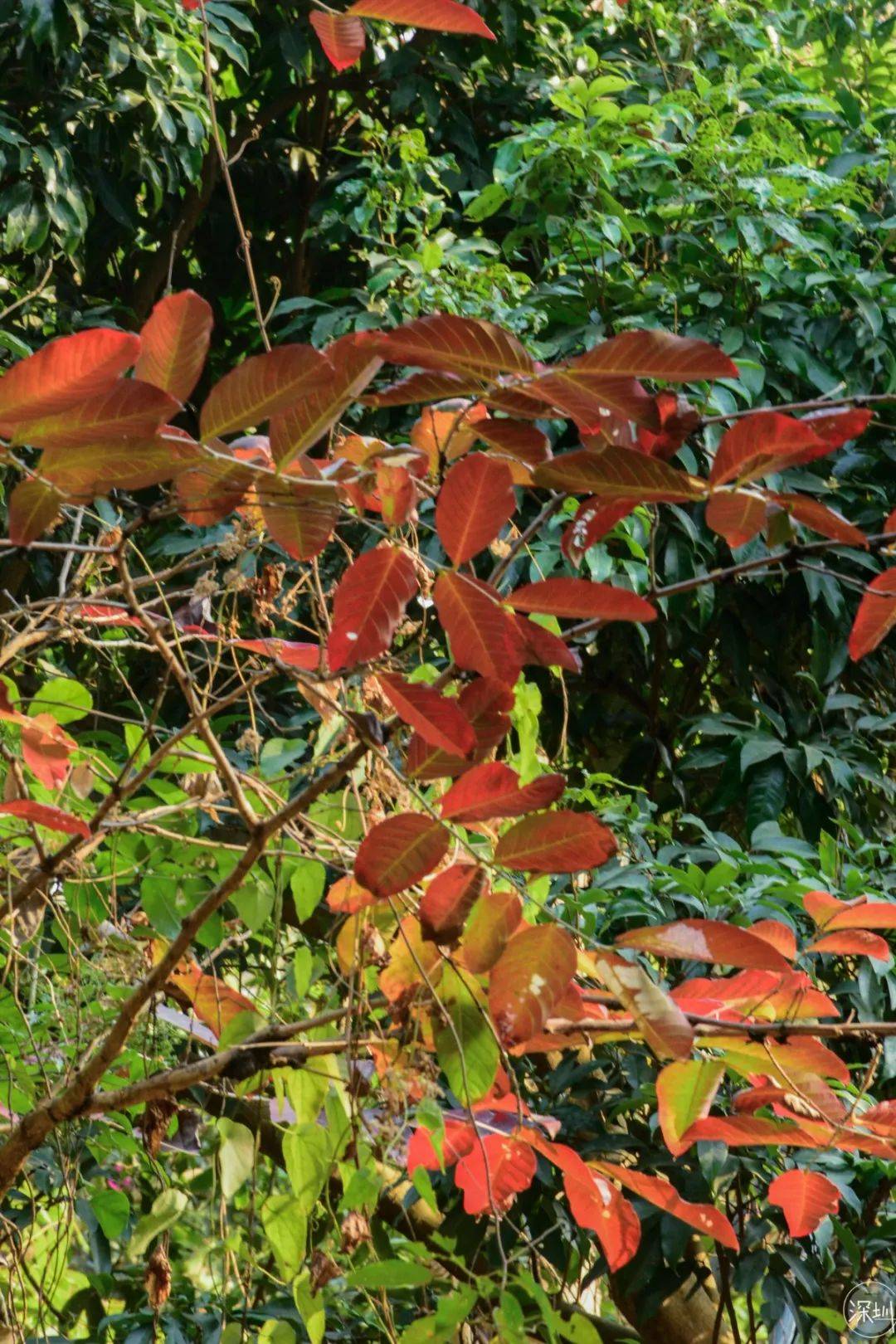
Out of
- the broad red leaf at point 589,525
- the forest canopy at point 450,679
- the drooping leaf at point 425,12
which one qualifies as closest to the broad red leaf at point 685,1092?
the forest canopy at point 450,679

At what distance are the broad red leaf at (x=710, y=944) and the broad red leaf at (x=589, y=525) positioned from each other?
167 millimetres

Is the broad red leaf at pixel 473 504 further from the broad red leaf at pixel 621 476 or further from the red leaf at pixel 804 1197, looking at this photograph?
the red leaf at pixel 804 1197

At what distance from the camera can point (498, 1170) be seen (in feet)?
2.80

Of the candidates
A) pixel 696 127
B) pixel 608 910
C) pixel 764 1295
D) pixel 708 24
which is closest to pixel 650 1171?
pixel 764 1295

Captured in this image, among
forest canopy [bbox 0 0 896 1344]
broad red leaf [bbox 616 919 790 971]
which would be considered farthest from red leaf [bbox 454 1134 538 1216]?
broad red leaf [bbox 616 919 790 971]

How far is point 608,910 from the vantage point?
56.8 inches

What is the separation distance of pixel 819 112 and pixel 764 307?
497 millimetres

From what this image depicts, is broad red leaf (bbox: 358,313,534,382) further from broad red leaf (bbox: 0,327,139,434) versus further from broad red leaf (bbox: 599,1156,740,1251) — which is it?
broad red leaf (bbox: 599,1156,740,1251)

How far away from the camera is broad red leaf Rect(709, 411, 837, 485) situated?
51 cm

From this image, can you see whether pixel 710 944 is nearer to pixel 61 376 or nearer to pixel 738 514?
pixel 738 514

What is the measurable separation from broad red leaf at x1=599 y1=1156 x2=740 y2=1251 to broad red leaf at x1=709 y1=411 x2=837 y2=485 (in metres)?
0.44

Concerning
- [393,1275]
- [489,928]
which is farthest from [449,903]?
[393,1275]

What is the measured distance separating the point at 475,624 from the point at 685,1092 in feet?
0.78

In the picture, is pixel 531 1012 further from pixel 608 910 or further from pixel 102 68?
pixel 102 68
